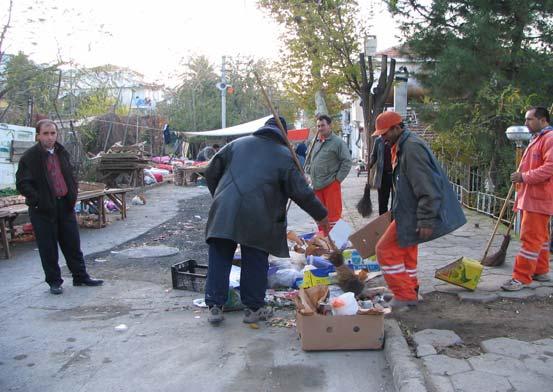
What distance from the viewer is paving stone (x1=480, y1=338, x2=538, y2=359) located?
3807 mm

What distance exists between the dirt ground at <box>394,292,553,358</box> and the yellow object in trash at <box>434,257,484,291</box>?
16 cm

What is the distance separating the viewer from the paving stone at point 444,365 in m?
3.54

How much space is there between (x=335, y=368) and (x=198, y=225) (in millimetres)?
7216

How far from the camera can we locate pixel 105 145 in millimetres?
20969

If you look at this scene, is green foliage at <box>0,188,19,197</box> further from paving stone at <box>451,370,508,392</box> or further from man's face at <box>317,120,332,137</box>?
paving stone at <box>451,370,508,392</box>

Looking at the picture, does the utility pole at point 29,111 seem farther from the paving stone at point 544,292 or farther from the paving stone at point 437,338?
the paving stone at point 544,292

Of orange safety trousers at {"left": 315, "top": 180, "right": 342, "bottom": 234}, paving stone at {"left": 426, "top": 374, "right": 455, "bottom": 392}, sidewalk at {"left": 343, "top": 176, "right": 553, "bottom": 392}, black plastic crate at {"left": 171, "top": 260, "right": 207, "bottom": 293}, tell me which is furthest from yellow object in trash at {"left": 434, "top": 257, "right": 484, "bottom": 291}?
black plastic crate at {"left": 171, "top": 260, "right": 207, "bottom": 293}

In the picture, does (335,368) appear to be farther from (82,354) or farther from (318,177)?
(318,177)

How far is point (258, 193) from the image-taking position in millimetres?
4574

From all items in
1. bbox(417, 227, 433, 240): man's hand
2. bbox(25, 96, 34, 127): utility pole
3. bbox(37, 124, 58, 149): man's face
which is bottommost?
bbox(417, 227, 433, 240): man's hand

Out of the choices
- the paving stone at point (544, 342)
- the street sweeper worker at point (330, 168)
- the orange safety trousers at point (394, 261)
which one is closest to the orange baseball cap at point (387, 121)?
the orange safety trousers at point (394, 261)

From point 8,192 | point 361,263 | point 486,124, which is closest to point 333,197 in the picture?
point 361,263

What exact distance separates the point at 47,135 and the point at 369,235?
345cm

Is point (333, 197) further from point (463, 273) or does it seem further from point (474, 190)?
point (474, 190)
